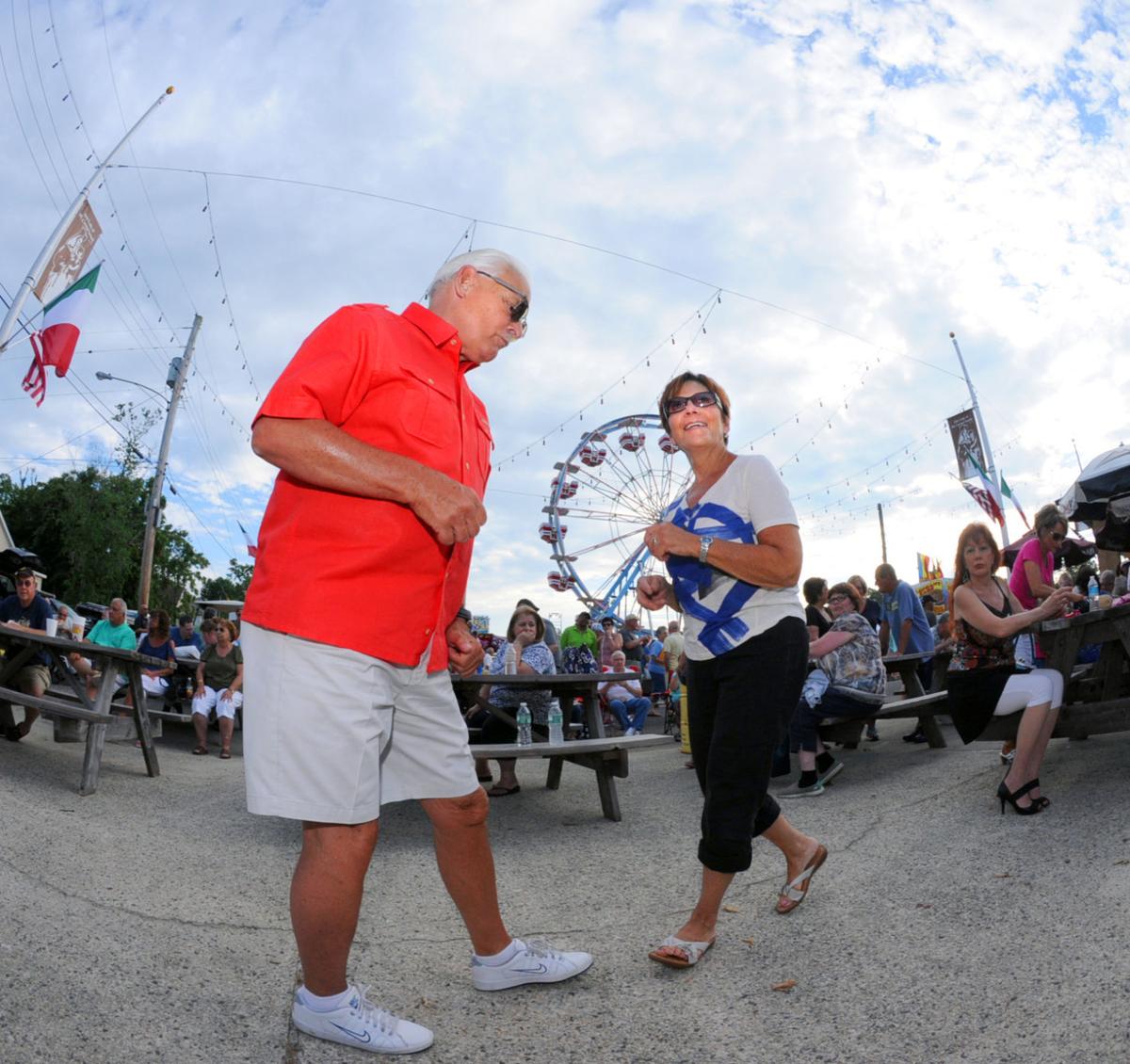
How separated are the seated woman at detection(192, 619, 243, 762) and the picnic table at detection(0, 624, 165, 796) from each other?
1.61 meters

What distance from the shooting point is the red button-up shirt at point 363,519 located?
6.13ft

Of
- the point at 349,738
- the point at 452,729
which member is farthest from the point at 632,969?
the point at 349,738

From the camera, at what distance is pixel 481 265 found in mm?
2273

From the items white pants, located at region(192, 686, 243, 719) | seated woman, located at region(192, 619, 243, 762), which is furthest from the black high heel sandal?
white pants, located at region(192, 686, 243, 719)

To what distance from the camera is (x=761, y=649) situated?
2592mm

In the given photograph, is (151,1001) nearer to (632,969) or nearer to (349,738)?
(349,738)

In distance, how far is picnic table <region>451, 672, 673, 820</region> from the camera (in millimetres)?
4789

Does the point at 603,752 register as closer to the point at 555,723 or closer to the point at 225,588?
the point at 555,723

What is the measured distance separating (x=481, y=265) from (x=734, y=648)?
134cm

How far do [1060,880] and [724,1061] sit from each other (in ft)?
5.34

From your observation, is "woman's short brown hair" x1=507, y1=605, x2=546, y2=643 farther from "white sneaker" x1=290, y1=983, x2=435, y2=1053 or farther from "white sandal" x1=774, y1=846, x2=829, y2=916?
"white sneaker" x1=290, y1=983, x2=435, y2=1053

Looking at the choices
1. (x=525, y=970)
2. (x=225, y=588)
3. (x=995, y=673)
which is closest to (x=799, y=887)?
(x=525, y=970)

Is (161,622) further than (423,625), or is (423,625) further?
(161,622)

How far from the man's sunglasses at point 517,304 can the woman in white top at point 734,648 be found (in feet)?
2.40
